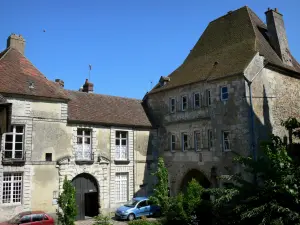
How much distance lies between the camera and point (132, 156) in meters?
20.5

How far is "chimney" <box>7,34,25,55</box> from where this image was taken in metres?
19.1

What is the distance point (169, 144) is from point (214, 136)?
4.00m

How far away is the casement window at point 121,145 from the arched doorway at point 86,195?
2286mm

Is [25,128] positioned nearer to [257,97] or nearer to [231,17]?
[257,97]

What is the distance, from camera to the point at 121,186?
65.7 feet

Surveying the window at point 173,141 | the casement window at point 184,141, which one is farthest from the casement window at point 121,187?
the casement window at point 184,141

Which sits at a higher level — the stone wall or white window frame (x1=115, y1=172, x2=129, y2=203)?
the stone wall

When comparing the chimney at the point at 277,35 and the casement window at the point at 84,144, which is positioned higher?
the chimney at the point at 277,35

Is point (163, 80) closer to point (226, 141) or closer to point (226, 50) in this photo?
point (226, 50)

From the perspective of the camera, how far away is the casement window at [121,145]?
20.1 metres

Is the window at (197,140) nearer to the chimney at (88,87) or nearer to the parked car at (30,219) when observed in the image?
the chimney at (88,87)

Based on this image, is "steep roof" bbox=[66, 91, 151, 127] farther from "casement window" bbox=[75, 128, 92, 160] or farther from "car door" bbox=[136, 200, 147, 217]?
"car door" bbox=[136, 200, 147, 217]

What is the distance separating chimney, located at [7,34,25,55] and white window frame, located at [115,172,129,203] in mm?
9865

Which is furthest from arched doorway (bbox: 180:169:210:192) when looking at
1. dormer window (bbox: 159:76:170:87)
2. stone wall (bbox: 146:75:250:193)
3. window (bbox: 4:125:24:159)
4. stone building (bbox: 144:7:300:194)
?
window (bbox: 4:125:24:159)
